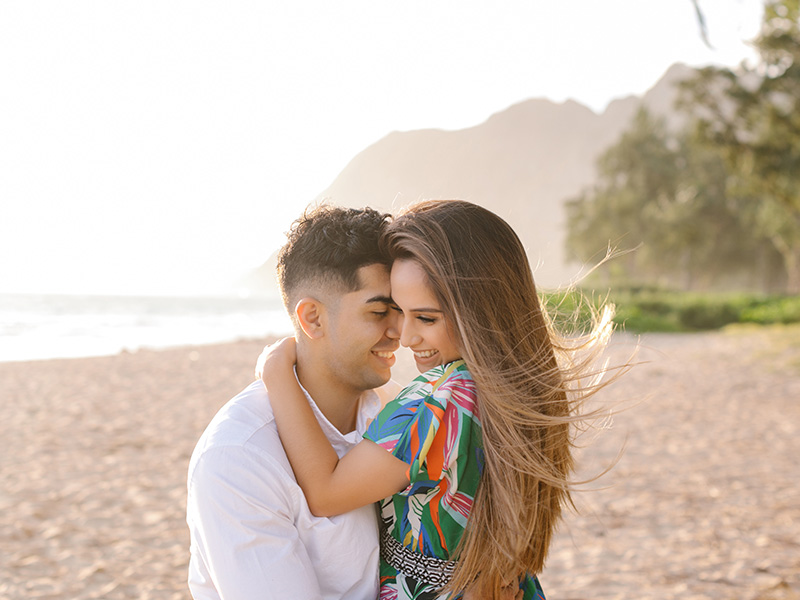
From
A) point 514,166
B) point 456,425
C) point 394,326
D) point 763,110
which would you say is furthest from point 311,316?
point 514,166

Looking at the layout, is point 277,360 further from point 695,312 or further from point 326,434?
point 695,312

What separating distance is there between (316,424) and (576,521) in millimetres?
4372

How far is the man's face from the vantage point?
229 cm

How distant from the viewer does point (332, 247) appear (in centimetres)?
231

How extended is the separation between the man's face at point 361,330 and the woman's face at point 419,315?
0.08 metres

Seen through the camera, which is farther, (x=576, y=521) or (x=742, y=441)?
(x=742, y=441)

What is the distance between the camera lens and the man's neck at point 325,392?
232 cm

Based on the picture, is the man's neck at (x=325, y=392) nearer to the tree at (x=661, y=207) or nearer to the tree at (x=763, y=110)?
the tree at (x=763, y=110)

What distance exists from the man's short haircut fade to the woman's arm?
442 mm

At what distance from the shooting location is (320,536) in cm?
201

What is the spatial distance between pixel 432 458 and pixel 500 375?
0.32m

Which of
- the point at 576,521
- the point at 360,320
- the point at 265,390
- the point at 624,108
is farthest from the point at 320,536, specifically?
the point at 624,108

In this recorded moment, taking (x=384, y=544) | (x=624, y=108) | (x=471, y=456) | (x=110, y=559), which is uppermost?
(x=624, y=108)

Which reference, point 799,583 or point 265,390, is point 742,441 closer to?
point 799,583
